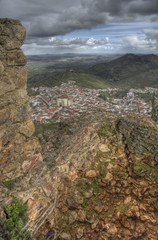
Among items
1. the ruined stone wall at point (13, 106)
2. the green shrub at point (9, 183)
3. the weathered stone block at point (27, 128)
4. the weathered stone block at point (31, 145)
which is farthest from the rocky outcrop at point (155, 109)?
the green shrub at point (9, 183)

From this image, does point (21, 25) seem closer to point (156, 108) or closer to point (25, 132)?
point (25, 132)

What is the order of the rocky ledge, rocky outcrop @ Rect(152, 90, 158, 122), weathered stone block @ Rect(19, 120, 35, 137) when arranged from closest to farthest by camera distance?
the rocky ledge
weathered stone block @ Rect(19, 120, 35, 137)
rocky outcrop @ Rect(152, 90, 158, 122)

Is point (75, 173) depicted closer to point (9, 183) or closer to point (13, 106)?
point (9, 183)

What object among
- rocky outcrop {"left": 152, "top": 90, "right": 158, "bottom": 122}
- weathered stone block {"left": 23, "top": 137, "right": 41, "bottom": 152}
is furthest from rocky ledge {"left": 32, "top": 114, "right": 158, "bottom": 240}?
rocky outcrop {"left": 152, "top": 90, "right": 158, "bottom": 122}

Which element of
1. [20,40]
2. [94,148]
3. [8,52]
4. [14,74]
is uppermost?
[20,40]

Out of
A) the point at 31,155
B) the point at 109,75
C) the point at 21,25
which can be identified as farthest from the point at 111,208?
the point at 109,75

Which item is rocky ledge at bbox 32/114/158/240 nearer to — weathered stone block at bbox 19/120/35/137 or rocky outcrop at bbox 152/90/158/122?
weathered stone block at bbox 19/120/35/137

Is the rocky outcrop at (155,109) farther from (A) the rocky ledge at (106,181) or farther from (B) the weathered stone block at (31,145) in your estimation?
(B) the weathered stone block at (31,145)
